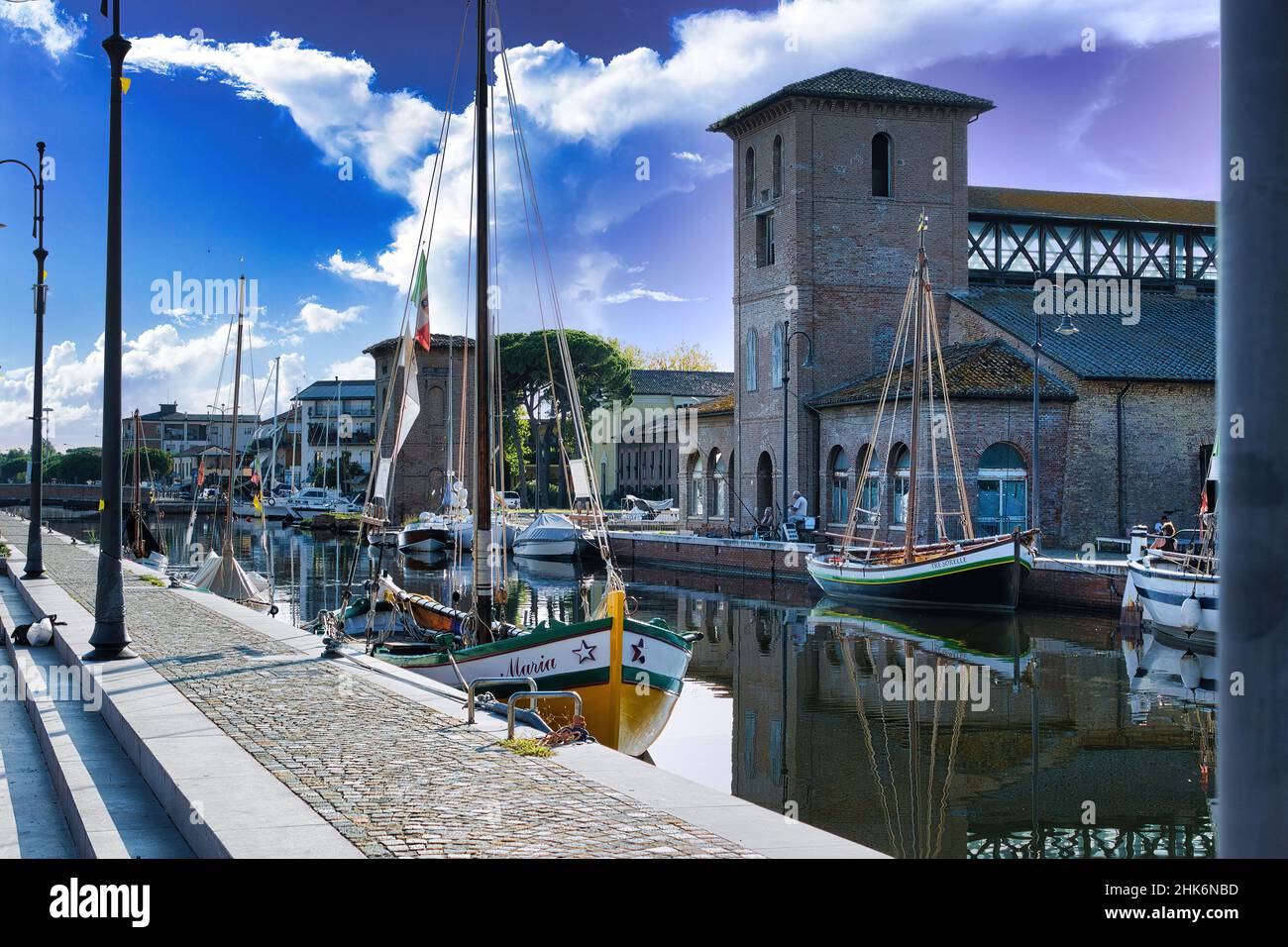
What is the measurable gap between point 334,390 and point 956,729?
125m

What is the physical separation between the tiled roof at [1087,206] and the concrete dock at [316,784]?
147 feet

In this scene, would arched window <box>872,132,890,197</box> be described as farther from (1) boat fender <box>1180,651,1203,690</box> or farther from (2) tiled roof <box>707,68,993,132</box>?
(1) boat fender <box>1180,651,1203,690</box>

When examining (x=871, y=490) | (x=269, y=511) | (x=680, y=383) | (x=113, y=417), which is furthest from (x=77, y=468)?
(x=113, y=417)

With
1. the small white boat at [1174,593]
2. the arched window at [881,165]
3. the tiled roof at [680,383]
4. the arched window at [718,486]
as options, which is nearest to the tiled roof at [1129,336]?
the arched window at [881,165]

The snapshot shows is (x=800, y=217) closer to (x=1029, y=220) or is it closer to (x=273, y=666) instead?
(x=1029, y=220)

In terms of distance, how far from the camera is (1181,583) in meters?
24.7

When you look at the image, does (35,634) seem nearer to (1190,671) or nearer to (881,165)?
(1190,671)

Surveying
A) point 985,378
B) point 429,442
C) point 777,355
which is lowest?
point 429,442

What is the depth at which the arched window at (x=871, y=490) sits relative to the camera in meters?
42.1

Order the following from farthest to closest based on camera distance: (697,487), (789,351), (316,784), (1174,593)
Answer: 1. (697,487)
2. (789,351)
3. (1174,593)
4. (316,784)

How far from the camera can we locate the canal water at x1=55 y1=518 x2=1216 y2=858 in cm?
1240

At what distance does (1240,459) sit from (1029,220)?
173 feet

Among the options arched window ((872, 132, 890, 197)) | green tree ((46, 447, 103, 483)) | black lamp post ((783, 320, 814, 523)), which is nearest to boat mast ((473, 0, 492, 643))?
black lamp post ((783, 320, 814, 523))
